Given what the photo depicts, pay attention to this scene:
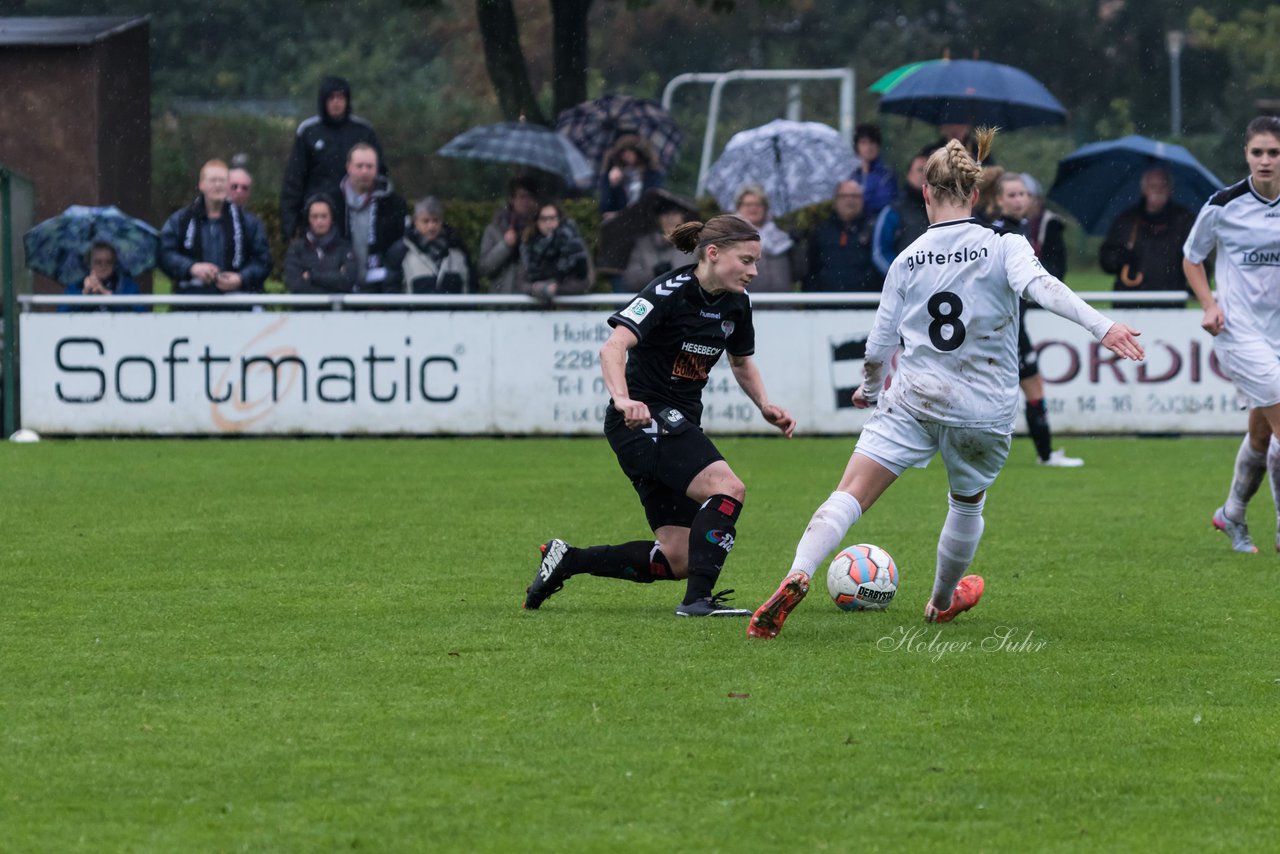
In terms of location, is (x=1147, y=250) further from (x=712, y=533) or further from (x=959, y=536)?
(x=712, y=533)

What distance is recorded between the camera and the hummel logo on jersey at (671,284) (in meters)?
7.27

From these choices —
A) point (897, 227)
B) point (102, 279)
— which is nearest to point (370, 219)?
point (102, 279)

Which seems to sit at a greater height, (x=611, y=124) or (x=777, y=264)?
(x=611, y=124)

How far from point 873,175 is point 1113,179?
6.74 ft

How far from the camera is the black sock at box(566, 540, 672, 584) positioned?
7.63 m

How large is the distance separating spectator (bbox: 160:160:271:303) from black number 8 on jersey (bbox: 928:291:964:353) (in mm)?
9789

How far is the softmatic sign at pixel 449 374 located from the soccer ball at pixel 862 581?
7.73 meters

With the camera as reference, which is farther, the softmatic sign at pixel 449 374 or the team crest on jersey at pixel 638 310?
the softmatic sign at pixel 449 374

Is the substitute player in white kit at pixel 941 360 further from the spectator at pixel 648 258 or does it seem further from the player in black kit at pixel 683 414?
the spectator at pixel 648 258

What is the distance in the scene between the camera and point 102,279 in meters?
16.0

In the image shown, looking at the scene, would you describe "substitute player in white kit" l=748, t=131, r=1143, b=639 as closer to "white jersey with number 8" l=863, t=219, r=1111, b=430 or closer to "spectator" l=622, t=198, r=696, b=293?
"white jersey with number 8" l=863, t=219, r=1111, b=430

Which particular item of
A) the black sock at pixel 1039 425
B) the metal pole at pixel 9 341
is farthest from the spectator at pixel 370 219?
the black sock at pixel 1039 425

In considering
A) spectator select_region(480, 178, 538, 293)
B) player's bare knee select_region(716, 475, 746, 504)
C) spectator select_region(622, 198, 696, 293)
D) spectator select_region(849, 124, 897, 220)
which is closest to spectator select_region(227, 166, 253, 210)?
spectator select_region(480, 178, 538, 293)

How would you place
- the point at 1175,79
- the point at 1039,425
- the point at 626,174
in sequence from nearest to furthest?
the point at 1039,425 → the point at 626,174 → the point at 1175,79
